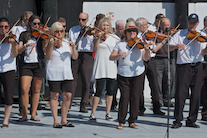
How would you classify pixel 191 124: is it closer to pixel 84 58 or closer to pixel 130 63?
pixel 130 63

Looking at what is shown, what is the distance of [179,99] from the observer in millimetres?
6375

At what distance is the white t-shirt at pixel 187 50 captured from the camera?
633cm

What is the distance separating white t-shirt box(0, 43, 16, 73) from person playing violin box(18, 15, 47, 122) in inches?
14.2

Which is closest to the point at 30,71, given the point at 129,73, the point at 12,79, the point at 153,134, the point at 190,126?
the point at 12,79

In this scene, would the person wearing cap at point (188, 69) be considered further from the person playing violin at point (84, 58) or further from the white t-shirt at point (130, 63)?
the person playing violin at point (84, 58)

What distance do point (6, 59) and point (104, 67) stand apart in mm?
1710

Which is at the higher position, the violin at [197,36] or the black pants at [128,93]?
the violin at [197,36]

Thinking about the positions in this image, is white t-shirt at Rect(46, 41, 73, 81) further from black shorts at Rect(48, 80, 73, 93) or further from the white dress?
the white dress

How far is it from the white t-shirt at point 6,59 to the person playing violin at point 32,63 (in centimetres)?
36

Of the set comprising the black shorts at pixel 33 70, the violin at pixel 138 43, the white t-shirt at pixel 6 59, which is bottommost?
the black shorts at pixel 33 70

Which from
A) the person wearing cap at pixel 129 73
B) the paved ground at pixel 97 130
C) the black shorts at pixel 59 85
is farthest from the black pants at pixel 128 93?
the black shorts at pixel 59 85

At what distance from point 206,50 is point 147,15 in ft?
12.6

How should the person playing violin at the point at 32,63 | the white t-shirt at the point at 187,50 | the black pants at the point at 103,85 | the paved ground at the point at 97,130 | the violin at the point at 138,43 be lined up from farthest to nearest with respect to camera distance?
1. the black pants at the point at 103,85
2. the person playing violin at the point at 32,63
3. the white t-shirt at the point at 187,50
4. the violin at the point at 138,43
5. the paved ground at the point at 97,130

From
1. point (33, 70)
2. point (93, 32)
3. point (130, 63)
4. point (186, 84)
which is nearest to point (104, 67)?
point (93, 32)
